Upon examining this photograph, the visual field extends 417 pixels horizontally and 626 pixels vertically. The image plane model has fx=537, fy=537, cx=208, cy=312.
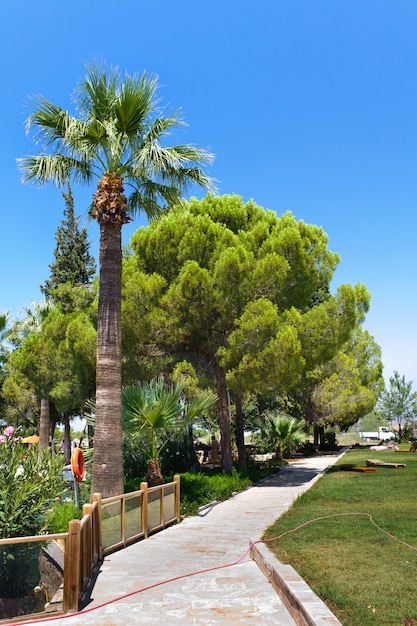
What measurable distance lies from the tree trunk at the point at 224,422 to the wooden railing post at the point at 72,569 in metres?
14.8

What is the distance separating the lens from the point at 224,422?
2162cm

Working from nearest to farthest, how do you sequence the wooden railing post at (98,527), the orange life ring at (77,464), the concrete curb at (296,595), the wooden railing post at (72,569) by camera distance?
the concrete curb at (296,595), the wooden railing post at (72,569), the wooden railing post at (98,527), the orange life ring at (77,464)

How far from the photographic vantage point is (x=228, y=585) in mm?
7328

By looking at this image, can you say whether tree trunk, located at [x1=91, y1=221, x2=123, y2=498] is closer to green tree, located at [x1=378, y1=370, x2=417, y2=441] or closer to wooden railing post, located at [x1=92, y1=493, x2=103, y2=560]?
wooden railing post, located at [x1=92, y1=493, x2=103, y2=560]

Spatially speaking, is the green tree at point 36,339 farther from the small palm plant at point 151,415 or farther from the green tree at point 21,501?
the green tree at point 21,501

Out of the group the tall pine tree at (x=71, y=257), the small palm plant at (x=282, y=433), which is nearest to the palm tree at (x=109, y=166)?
the small palm plant at (x=282, y=433)

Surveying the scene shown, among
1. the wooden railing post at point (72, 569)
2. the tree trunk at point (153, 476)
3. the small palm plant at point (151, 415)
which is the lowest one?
the wooden railing post at point (72, 569)

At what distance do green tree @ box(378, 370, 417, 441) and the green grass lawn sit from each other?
152 ft

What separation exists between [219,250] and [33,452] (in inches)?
520

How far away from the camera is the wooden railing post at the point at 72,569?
6.40 meters

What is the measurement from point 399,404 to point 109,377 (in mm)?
54138

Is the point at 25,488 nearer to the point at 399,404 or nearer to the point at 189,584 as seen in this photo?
the point at 189,584

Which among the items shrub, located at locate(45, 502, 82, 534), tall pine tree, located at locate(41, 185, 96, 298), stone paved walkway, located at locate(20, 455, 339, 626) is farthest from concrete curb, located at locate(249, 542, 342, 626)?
tall pine tree, located at locate(41, 185, 96, 298)

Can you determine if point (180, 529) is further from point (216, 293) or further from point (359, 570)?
point (216, 293)
